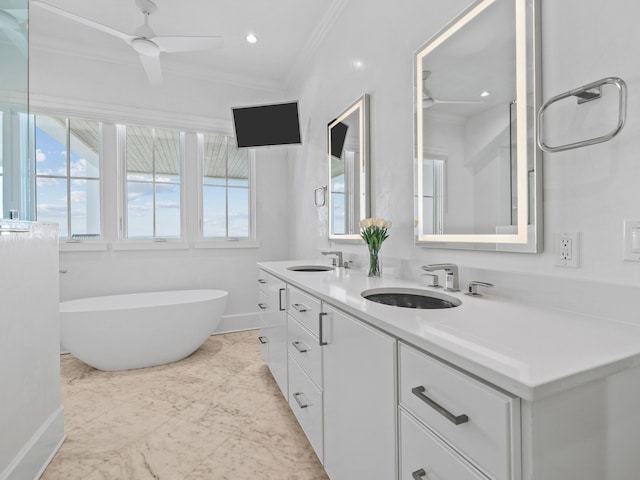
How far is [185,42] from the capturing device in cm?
238

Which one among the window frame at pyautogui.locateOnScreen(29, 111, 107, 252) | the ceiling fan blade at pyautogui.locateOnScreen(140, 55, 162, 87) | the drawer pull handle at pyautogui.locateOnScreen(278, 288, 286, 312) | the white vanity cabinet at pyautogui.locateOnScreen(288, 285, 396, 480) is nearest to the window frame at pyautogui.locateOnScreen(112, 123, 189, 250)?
→ the window frame at pyautogui.locateOnScreen(29, 111, 107, 252)

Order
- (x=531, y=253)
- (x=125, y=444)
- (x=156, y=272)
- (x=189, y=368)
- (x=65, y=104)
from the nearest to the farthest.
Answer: (x=531, y=253) → (x=125, y=444) → (x=189, y=368) → (x=65, y=104) → (x=156, y=272)

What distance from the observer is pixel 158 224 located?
3.51 m

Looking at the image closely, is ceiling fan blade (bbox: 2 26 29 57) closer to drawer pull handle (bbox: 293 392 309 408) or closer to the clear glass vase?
the clear glass vase

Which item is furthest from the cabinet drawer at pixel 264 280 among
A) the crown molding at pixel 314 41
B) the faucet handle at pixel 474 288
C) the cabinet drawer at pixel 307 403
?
the crown molding at pixel 314 41

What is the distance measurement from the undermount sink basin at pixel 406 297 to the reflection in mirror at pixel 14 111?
1541 mm

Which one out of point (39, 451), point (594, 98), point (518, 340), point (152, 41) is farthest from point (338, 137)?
point (39, 451)

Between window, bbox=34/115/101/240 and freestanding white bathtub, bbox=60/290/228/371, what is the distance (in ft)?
2.55

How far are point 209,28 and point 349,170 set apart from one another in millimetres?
1840

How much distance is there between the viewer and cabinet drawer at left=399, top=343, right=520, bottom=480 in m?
0.58

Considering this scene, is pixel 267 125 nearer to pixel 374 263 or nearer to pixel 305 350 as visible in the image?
pixel 374 263

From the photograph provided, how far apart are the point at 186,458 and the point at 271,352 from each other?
2.64 feet

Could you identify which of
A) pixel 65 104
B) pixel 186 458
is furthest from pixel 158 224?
pixel 186 458

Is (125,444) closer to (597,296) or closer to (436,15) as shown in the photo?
(597,296)
